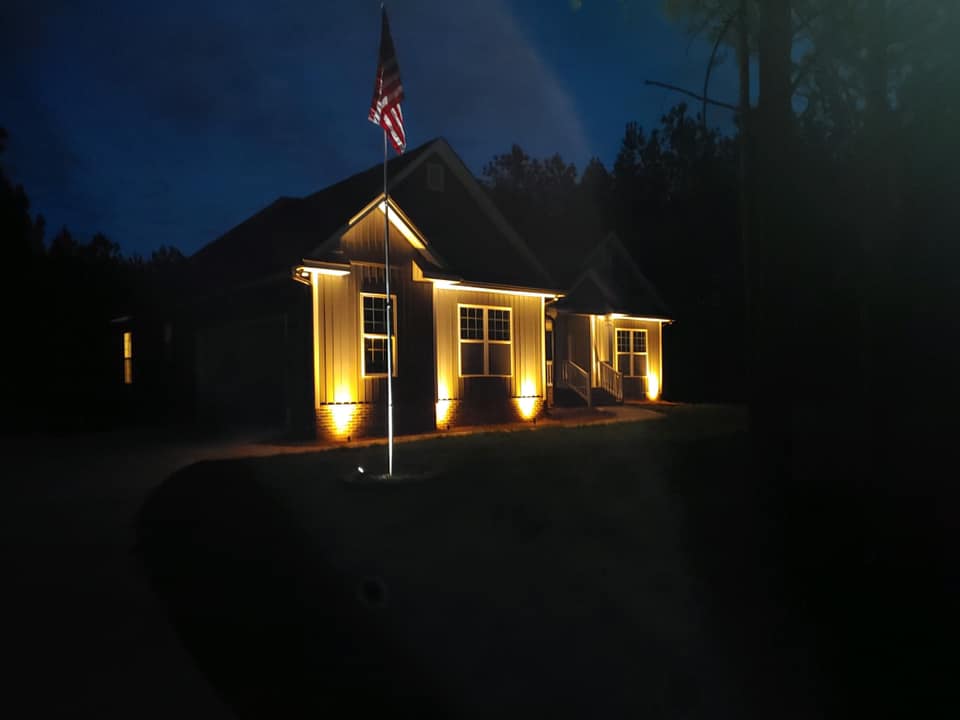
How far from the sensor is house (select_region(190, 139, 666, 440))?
14.6 meters

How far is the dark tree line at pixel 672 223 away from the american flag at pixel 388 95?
9.41 metres

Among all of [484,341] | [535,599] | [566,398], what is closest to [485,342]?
[484,341]

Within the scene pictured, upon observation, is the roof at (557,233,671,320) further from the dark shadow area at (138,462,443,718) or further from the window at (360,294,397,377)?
the dark shadow area at (138,462,443,718)

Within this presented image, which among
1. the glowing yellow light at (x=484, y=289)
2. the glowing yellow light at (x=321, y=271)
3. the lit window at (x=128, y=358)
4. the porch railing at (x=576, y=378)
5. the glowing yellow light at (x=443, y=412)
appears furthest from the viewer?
the lit window at (x=128, y=358)

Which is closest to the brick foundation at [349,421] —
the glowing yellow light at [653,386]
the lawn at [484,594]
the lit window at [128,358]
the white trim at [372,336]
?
the white trim at [372,336]

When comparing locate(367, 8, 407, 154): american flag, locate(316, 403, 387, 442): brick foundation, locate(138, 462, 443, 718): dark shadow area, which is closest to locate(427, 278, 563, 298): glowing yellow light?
locate(316, 403, 387, 442): brick foundation

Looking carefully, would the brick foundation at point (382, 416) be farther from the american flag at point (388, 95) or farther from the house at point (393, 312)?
the american flag at point (388, 95)

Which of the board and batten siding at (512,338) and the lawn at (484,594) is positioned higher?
the board and batten siding at (512,338)

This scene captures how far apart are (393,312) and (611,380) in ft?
35.1

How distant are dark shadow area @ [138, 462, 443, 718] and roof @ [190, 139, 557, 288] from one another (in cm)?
928

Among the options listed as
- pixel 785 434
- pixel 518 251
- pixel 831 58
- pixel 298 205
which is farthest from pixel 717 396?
pixel 785 434

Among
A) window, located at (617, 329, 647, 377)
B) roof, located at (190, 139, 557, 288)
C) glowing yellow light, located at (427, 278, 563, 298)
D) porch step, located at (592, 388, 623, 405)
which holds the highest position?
roof, located at (190, 139, 557, 288)

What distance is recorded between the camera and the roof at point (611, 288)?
23.6 m

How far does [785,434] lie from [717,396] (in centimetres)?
2486
